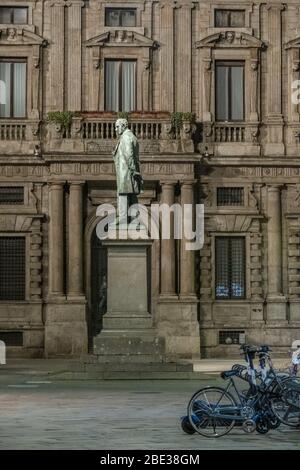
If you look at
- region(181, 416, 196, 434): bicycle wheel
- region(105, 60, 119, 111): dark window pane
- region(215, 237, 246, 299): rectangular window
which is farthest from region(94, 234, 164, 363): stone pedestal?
region(105, 60, 119, 111): dark window pane

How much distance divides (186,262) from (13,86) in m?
9.80

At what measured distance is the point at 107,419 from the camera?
72.6 feet

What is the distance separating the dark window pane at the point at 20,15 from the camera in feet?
164

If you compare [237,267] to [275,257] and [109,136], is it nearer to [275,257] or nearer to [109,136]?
[275,257]

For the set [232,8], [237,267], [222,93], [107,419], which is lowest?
[107,419]

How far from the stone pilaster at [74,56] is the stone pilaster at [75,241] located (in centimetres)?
350

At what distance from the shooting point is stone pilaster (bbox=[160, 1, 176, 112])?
4978cm

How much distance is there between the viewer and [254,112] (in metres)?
49.9

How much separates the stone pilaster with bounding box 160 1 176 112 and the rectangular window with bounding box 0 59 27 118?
5443 mm

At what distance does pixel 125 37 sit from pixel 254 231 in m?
9.18

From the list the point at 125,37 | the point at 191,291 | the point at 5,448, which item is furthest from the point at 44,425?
the point at 125,37

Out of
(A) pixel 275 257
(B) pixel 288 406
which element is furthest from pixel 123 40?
(B) pixel 288 406

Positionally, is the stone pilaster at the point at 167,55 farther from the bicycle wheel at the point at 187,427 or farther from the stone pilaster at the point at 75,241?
the bicycle wheel at the point at 187,427

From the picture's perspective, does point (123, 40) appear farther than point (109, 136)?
Yes
